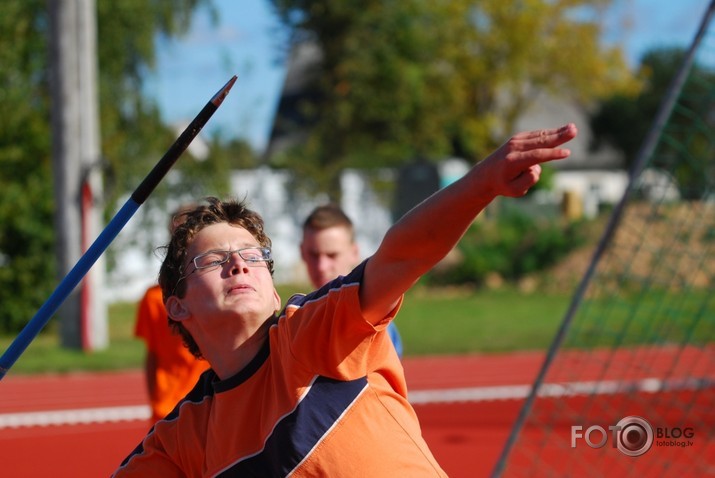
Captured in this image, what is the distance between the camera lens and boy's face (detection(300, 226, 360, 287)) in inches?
193

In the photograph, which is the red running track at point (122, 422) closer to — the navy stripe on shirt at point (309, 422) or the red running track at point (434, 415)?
the red running track at point (434, 415)

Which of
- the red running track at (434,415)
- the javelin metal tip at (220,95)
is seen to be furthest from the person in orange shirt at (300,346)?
the red running track at (434,415)

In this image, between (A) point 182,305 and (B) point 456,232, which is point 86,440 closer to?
(A) point 182,305

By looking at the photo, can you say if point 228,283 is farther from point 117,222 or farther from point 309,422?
point 309,422

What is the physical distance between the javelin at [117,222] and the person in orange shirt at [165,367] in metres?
2.50

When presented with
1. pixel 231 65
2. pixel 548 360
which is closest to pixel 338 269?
pixel 548 360

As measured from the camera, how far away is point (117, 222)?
2.43 meters

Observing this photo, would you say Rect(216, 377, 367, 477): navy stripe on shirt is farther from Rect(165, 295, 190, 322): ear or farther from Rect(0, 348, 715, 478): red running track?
Rect(0, 348, 715, 478): red running track

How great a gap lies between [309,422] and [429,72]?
3388 cm

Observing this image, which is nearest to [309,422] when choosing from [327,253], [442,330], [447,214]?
[447,214]

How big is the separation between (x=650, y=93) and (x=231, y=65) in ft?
82.8

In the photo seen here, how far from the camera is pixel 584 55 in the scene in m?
41.3

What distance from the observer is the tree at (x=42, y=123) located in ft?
55.6

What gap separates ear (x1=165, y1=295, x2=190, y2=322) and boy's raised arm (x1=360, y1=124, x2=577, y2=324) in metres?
0.68
